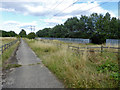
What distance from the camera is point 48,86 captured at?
398 cm

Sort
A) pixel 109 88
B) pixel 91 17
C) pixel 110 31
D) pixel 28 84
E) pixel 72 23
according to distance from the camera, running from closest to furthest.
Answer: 1. pixel 109 88
2. pixel 28 84
3. pixel 110 31
4. pixel 91 17
5. pixel 72 23

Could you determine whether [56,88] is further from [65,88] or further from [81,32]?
[81,32]

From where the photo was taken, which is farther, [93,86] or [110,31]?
[110,31]

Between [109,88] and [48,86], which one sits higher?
[109,88]

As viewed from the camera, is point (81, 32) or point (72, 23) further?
point (72, 23)

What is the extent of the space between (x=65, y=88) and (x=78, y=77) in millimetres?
622

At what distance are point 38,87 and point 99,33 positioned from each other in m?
42.8

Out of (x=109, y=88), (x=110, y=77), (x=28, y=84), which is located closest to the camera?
(x=109, y=88)

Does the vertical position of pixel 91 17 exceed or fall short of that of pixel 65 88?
it exceeds it

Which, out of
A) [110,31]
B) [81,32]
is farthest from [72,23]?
[110,31]

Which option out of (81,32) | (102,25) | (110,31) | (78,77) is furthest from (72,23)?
(78,77)

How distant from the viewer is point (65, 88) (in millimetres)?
3787

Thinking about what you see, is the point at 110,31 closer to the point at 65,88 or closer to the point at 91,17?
the point at 91,17

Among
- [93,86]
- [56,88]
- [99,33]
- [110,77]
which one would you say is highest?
[99,33]
